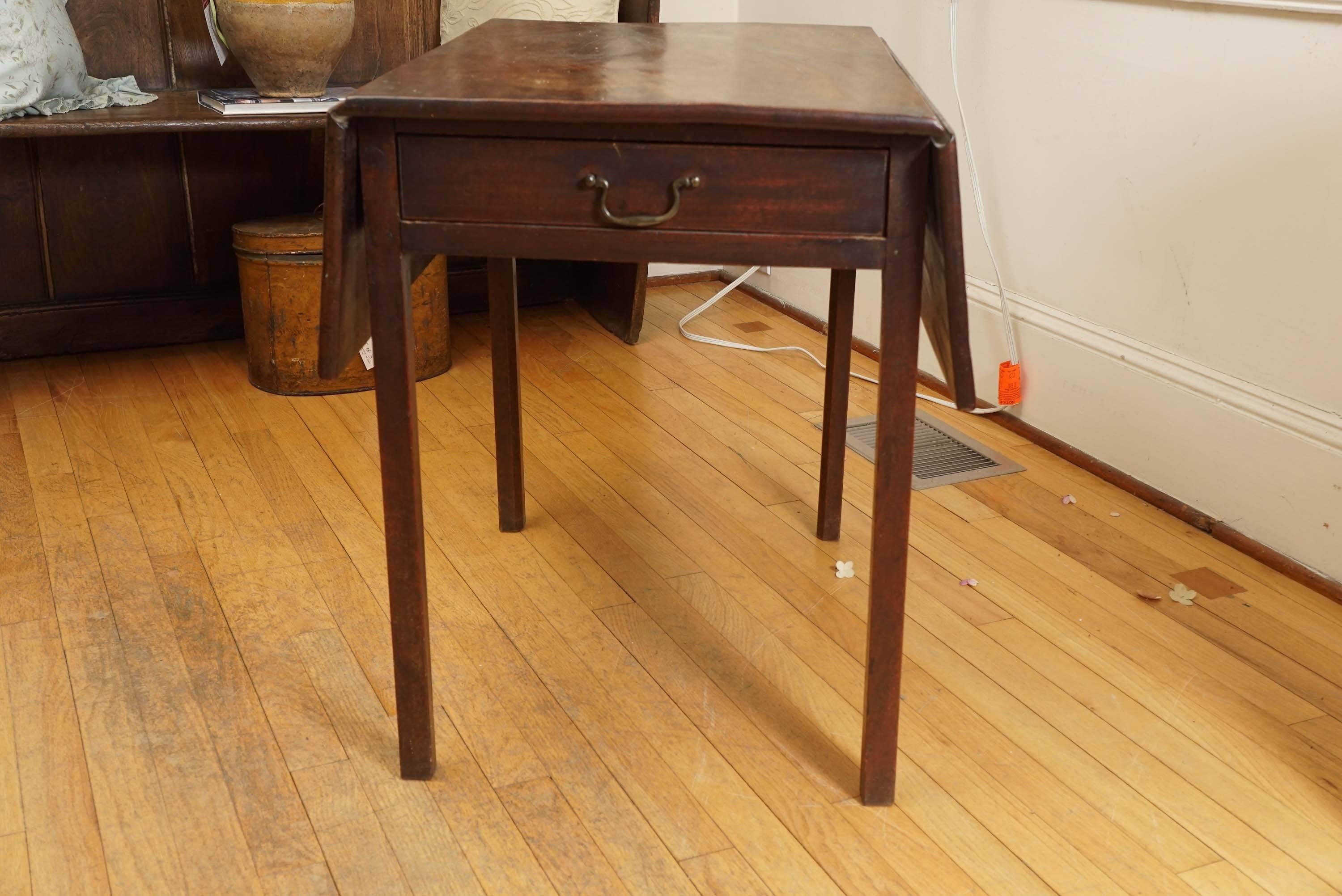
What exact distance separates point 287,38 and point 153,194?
21.7 inches

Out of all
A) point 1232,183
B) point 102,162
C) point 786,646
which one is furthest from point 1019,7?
point 102,162

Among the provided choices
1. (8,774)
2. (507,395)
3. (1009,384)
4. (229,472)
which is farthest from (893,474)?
(229,472)

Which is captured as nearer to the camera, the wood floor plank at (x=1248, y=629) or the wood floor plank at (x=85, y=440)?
the wood floor plank at (x=1248, y=629)

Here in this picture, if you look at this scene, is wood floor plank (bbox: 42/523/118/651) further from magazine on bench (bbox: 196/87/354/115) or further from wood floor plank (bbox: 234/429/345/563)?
magazine on bench (bbox: 196/87/354/115)

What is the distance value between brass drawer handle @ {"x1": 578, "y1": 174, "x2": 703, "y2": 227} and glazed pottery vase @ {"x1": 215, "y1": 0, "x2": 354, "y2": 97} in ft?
5.14

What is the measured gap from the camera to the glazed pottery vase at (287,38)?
8.26ft

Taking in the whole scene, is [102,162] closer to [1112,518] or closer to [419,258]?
[419,258]

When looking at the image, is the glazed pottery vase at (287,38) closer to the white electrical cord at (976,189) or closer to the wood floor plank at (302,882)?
the white electrical cord at (976,189)

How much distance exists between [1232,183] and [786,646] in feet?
3.40

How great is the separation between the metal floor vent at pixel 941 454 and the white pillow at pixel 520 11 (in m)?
1.12

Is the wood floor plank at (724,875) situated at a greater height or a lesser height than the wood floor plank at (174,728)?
greater

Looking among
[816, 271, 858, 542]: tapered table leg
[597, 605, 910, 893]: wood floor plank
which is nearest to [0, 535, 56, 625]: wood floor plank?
[597, 605, 910, 893]: wood floor plank

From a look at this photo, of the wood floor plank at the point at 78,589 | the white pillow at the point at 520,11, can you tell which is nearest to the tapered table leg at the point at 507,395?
the wood floor plank at the point at 78,589

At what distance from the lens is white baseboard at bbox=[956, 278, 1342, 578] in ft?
6.35
